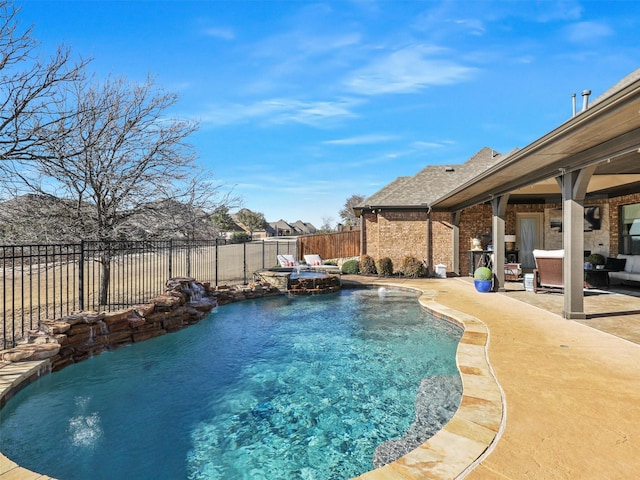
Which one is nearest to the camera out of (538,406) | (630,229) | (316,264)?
(538,406)

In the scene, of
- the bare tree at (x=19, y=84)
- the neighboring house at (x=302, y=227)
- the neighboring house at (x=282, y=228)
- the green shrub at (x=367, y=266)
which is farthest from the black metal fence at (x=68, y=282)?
the neighboring house at (x=302, y=227)

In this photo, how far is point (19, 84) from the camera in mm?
5129

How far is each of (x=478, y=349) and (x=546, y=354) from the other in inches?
32.3

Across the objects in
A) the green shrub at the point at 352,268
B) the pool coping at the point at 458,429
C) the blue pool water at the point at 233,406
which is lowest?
the blue pool water at the point at 233,406

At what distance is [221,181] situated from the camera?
1077 cm

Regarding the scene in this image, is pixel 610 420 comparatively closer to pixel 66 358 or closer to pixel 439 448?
pixel 439 448

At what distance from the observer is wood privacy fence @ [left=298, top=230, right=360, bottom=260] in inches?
753

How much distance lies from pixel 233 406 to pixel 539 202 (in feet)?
45.8

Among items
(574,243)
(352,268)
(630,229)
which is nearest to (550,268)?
(574,243)

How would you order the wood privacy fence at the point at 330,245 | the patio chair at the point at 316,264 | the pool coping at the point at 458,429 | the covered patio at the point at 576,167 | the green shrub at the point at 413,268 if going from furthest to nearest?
the wood privacy fence at the point at 330,245 < the patio chair at the point at 316,264 < the green shrub at the point at 413,268 < the covered patio at the point at 576,167 < the pool coping at the point at 458,429

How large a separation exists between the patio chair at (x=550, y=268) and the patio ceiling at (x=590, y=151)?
6.20 feet

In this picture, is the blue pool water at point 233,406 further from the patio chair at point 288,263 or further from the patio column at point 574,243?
the patio chair at point 288,263

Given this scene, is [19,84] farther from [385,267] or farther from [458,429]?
[385,267]

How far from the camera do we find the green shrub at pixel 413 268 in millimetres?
13766
